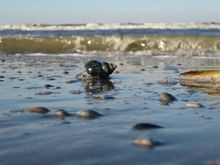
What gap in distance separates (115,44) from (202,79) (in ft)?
37.4

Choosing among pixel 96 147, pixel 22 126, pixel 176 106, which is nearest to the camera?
pixel 96 147

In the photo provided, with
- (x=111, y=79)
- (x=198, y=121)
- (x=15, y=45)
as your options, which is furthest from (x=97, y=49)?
(x=198, y=121)

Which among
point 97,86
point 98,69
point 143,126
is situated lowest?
point 97,86

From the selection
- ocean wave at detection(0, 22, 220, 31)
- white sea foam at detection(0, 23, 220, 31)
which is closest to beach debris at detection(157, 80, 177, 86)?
white sea foam at detection(0, 23, 220, 31)

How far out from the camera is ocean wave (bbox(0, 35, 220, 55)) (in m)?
16.2

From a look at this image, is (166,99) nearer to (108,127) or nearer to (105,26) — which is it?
(108,127)

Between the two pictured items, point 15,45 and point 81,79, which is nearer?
point 81,79

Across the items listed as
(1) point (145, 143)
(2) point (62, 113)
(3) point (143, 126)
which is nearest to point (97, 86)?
A: (2) point (62, 113)

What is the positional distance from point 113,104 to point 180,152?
1823mm

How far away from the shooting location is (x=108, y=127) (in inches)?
123

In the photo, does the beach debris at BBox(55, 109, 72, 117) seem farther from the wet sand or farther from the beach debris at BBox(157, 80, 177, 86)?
the beach debris at BBox(157, 80, 177, 86)

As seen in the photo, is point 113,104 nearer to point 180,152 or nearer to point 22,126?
point 22,126

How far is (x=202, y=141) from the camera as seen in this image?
2711 mm

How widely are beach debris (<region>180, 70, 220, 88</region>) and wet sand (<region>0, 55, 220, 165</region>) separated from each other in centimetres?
39
